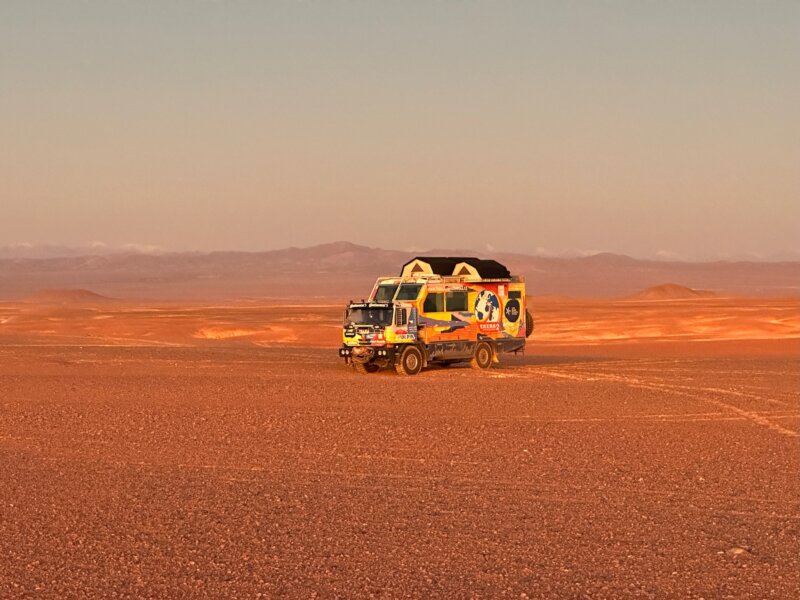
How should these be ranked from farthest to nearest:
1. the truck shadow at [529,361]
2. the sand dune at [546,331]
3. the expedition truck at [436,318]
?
the sand dune at [546,331], the truck shadow at [529,361], the expedition truck at [436,318]

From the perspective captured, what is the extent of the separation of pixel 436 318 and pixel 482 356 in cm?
226

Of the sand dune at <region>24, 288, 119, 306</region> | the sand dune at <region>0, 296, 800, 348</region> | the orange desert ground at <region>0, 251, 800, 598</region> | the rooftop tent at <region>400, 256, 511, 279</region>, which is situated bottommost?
the sand dune at <region>24, 288, 119, 306</region>

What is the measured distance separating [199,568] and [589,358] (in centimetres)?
2972

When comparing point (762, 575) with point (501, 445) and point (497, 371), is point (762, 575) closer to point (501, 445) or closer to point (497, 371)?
point (501, 445)

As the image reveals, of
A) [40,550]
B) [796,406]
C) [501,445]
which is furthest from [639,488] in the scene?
[796,406]

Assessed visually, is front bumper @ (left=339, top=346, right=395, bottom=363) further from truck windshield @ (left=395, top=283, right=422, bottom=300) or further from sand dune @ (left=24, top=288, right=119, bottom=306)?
sand dune @ (left=24, top=288, right=119, bottom=306)

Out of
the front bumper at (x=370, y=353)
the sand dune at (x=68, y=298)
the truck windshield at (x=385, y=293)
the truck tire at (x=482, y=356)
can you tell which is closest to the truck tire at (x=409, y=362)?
A: the front bumper at (x=370, y=353)

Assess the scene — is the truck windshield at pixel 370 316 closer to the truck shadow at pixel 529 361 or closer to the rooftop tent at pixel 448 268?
the rooftop tent at pixel 448 268

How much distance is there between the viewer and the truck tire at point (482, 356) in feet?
109

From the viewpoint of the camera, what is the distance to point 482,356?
109 feet

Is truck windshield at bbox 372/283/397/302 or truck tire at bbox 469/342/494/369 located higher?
truck windshield at bbox 372/283/397/302

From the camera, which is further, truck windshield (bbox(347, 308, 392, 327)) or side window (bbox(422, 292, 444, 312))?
side window (bbox(422, 292, 444, 312))

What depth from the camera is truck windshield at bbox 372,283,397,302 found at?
31.8 meters

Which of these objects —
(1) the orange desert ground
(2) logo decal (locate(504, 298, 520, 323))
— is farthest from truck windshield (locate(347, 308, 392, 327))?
(2) logo decal (locate(504, 298, 520, 323))
